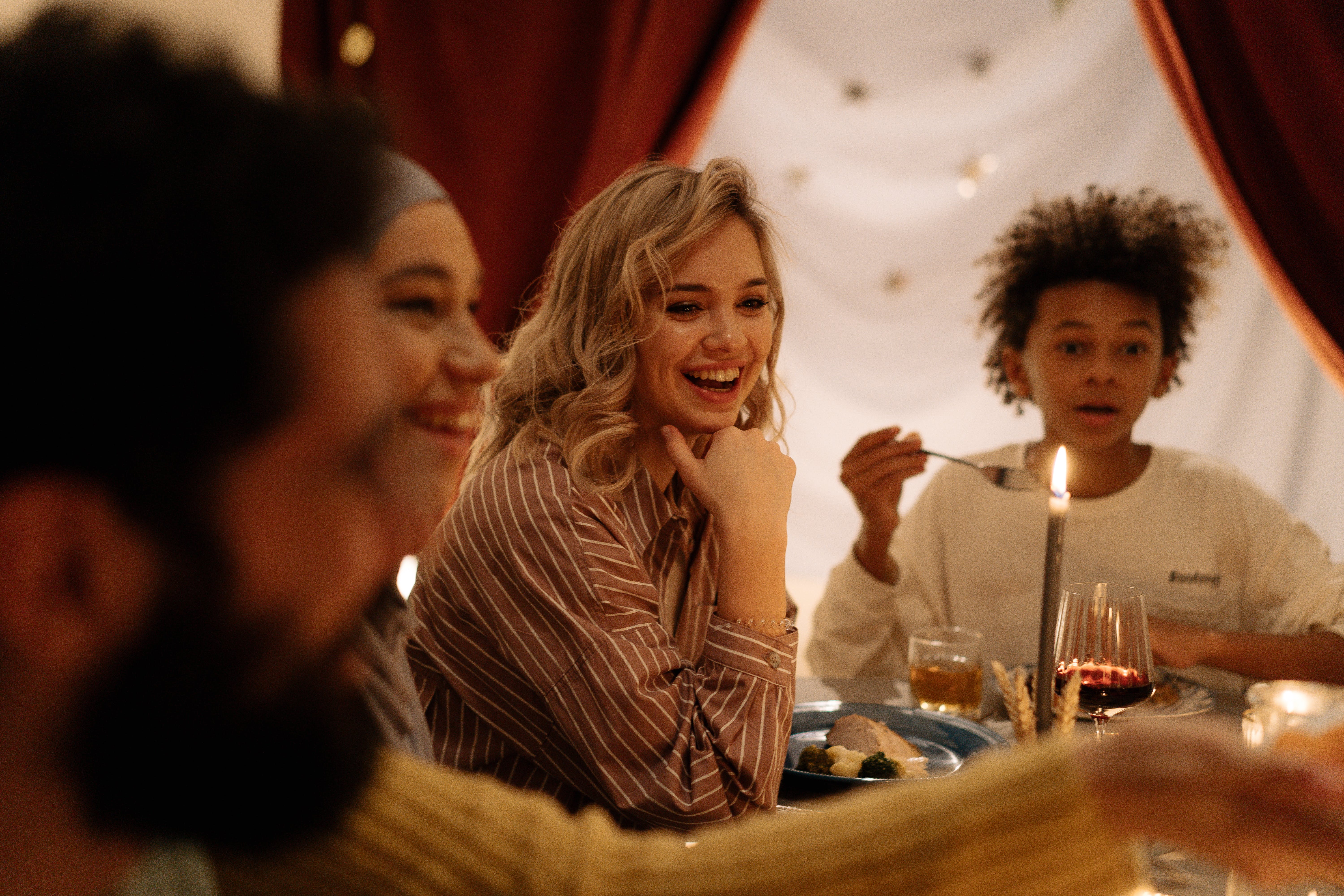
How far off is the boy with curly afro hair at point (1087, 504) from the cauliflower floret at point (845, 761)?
0.74 m

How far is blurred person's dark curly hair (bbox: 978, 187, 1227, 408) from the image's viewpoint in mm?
2133

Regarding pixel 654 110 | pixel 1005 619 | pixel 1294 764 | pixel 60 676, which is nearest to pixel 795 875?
pixel 1294 764

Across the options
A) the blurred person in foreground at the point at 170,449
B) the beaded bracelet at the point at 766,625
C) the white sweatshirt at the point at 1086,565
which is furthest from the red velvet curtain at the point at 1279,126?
the blurred person in foreground at the point at 170,449

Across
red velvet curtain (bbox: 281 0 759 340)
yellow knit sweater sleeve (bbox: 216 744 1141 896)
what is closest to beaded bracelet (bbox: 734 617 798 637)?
yellow knit sweater sleeve (bbox: 216 744 1141 896)

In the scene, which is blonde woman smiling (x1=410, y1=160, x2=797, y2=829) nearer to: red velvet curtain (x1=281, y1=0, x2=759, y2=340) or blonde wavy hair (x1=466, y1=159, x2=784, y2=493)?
blonde wavy hair (x1=466, y1=159, x2=784, y2=493)

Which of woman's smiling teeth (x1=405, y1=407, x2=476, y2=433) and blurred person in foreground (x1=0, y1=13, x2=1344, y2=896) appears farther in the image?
woman's smiling teeth (x1=405, y1=407, x2=476, y2=433)

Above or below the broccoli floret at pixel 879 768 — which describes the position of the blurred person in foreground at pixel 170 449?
above

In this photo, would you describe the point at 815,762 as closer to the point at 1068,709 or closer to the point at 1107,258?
the point at 1068,709

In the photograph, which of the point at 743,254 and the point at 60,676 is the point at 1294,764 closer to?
the point at 60,676

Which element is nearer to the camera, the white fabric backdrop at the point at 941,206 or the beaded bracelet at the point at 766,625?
the beaded bracelet at the point at 766,625

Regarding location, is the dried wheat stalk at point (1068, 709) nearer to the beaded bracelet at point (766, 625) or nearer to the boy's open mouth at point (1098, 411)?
the beaded bracelet at point (766, 625)

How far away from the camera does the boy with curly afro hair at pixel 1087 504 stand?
2006 mm

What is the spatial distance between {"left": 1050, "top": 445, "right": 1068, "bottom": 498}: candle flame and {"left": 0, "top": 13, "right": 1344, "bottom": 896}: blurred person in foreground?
0.35 metres

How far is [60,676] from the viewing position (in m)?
0.44
